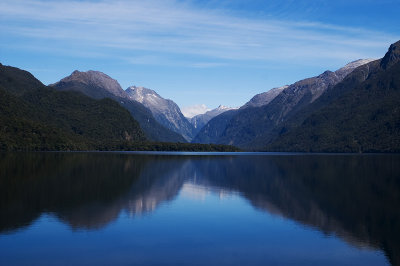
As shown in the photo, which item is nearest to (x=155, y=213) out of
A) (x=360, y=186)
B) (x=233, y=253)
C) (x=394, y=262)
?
(x=233, y=253)

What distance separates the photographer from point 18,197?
6506 centimetres

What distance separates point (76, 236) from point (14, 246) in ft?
19.8

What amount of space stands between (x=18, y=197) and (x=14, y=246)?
27744 mm

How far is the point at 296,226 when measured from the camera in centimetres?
5106

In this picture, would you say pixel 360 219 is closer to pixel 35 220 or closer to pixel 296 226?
pixel 296 226

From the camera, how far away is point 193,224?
170 ft

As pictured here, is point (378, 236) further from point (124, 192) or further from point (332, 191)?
point (124, 192)

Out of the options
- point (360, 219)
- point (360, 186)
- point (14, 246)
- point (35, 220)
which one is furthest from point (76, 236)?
point (360, 186)

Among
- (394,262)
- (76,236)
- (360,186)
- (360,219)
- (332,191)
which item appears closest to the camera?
(394,262)

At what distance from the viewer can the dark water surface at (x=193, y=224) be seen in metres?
37.8

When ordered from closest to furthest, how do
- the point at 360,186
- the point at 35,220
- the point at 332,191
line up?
the point at 35,220
the point at 332,191
the point at 360,186

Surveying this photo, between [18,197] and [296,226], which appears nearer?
[296,226]

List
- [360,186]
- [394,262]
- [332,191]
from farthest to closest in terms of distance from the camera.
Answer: [360,186] → [332,191] → [394,262]

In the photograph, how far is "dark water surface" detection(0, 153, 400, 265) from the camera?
3784 centimetres
